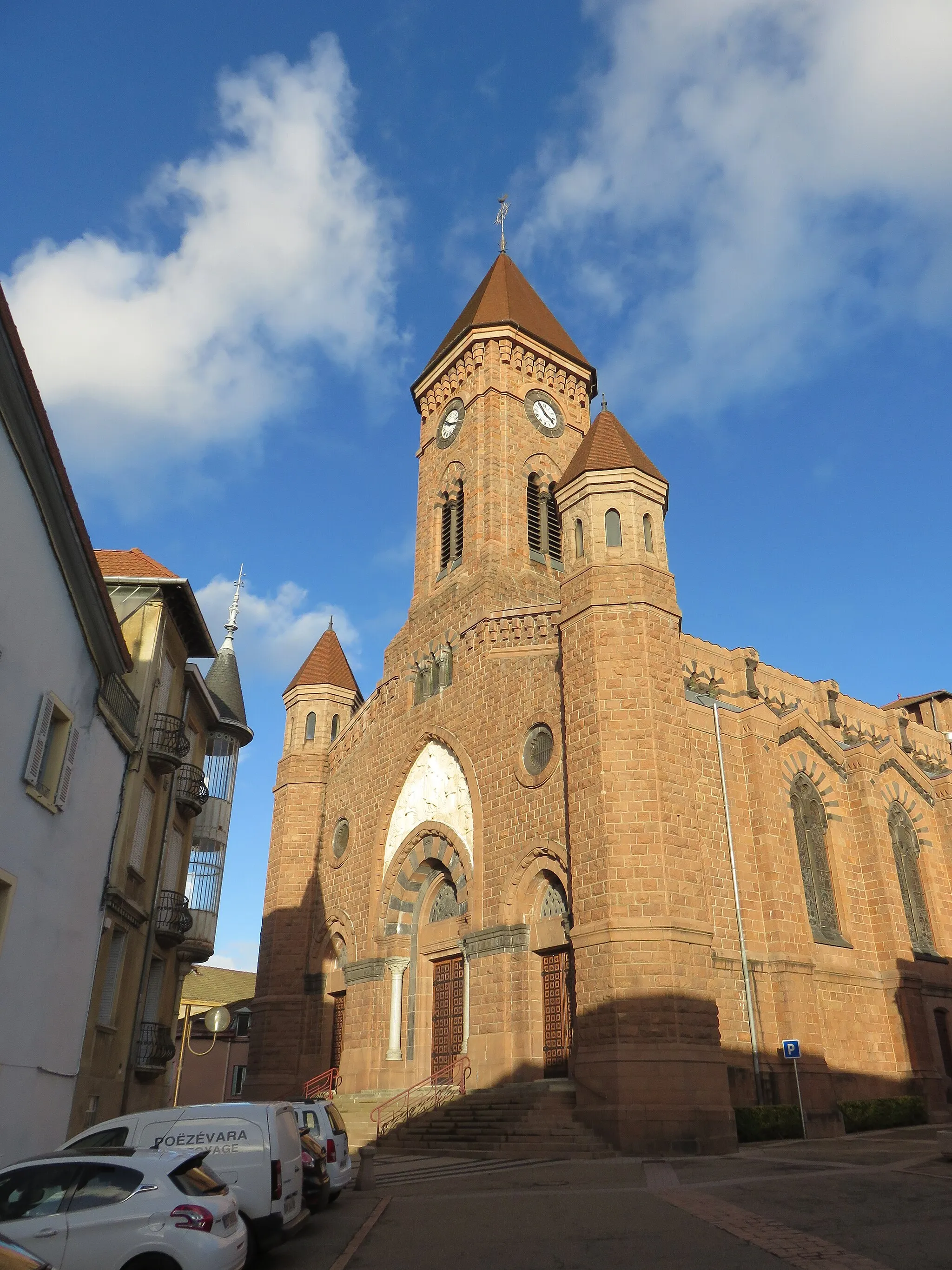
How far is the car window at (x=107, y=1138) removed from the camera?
34.8ft

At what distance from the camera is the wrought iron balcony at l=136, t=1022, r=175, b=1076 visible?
19.7 m

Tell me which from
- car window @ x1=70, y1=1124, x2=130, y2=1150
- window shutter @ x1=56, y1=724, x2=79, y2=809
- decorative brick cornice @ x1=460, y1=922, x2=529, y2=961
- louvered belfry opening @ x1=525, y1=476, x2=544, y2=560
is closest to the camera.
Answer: car window @ x1=70, y1=1124, x2=130, y2=1150

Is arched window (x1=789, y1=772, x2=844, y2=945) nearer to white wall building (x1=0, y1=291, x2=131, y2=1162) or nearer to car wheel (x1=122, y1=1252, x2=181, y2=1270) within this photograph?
white wall building (x1=0, y1=291, x2=131, y2=1162)

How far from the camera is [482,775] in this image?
26.0 m

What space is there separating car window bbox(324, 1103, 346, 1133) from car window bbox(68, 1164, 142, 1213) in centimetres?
678

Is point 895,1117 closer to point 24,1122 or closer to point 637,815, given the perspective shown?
point 637,815

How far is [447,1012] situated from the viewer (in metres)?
25.7

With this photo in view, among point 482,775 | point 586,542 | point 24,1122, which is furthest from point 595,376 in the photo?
point 24,1122

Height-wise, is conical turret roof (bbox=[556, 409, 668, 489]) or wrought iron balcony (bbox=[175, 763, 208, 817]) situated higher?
conical turret roof (bbox=[556, 409, 668, 489])

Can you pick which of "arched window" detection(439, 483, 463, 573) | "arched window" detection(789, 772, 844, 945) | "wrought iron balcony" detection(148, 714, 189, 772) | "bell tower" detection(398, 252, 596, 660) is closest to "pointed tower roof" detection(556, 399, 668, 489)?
"bell tower" detection(398, 252, 596, 660)

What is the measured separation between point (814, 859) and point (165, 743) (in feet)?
58.1

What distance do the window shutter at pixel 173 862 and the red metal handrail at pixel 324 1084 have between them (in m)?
8.24

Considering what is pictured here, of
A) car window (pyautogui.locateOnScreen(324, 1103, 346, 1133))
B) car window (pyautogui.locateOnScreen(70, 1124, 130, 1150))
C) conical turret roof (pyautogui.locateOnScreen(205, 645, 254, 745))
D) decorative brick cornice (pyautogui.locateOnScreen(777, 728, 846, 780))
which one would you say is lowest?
car window (pyautogui.locateOnScreen(70, 1124, 130, 1150))

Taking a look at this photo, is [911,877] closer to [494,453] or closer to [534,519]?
[534,519]
